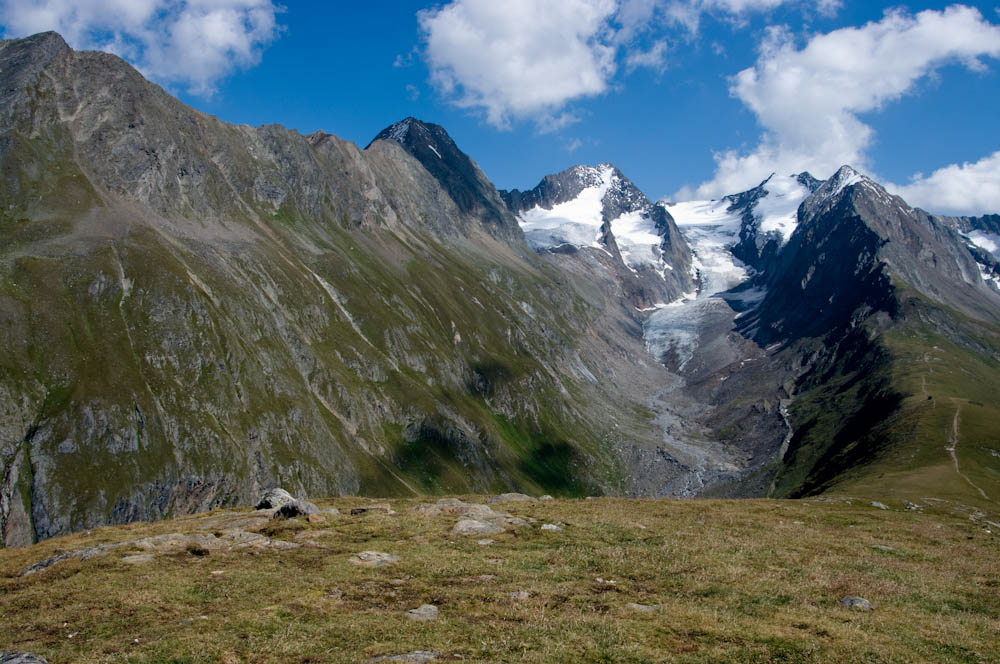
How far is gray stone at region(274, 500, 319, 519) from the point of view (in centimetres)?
4084

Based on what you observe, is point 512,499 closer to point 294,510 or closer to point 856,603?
point 294,510

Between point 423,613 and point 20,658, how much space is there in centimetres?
1147

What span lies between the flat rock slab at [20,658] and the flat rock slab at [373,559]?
12952mm

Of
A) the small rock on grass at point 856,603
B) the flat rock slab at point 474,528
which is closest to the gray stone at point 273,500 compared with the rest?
the flat rock slab at point 474,528

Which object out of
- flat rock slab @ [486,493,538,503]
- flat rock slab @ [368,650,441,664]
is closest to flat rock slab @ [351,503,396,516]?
flat rock slab @ [486,493,538,503]

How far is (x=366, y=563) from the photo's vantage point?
97.0 feet

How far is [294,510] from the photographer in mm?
41125

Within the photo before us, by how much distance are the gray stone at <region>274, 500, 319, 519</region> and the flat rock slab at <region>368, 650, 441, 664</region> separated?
2353 centimetres

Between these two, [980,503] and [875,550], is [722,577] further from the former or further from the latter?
[980,503]

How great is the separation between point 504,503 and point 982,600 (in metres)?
30.5

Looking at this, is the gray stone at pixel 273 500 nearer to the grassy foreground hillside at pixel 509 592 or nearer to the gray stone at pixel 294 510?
the gray stone at pixel 294 510

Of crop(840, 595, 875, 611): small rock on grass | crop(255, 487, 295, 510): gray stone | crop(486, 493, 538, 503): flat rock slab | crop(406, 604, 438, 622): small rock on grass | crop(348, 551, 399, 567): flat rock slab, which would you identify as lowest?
crop(840, 595, 875, 611): small rock on grass

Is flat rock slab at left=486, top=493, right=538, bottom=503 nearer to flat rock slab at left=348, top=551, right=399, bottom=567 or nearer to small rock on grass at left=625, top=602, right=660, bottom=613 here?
flat rock slab at left=348, top=551, right=399, bottom=567

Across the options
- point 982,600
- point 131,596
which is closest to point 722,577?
point 982,600
